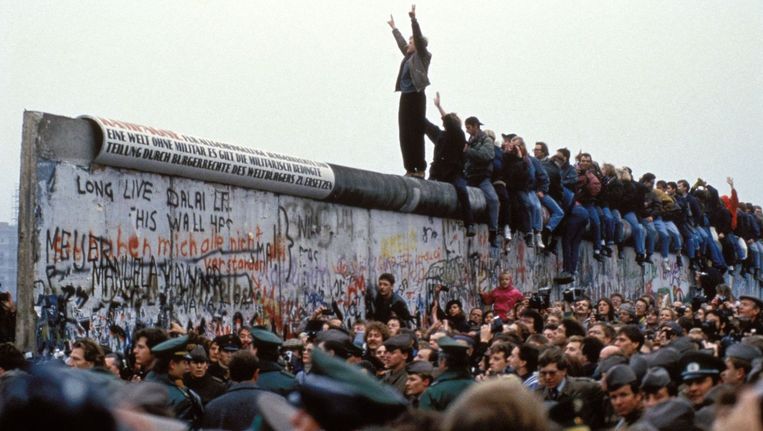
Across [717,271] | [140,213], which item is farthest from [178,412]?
[717,271]

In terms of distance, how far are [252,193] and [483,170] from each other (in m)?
6.23

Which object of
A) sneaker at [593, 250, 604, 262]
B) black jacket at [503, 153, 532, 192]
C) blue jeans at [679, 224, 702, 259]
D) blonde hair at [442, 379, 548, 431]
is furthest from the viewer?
blue jeans at [679, 224, 702, 259]

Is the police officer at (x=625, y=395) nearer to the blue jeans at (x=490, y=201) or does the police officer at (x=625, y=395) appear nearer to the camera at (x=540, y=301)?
the camera at (x=540, y=301)

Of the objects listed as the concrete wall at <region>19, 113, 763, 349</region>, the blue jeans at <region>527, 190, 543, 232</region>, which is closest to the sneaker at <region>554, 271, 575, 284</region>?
the blue jeans at <region>527, 190, 543, 232</region>

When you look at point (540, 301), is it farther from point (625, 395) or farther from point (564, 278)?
point (625, 395)

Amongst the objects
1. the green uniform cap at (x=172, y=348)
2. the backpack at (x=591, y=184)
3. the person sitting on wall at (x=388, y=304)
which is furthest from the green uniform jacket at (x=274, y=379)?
the backpack at (x=591, y=184)

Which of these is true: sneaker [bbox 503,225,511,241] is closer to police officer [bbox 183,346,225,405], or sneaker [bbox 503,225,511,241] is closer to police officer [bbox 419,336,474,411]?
police officer [bbox 183,346,225,405]

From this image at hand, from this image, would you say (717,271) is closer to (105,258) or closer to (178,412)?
(105,258)

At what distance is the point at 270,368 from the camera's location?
11.3 m

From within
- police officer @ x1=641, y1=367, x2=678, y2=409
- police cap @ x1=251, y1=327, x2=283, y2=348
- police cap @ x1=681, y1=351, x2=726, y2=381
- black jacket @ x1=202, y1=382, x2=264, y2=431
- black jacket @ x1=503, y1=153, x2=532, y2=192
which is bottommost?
black jacket @ x1=202, y1=382, x2=264, y2=431

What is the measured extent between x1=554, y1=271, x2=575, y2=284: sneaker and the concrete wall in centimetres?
374

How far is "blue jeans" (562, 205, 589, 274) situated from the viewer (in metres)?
26.6

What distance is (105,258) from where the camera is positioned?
50.6 feet

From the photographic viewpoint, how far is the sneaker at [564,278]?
26891mm
